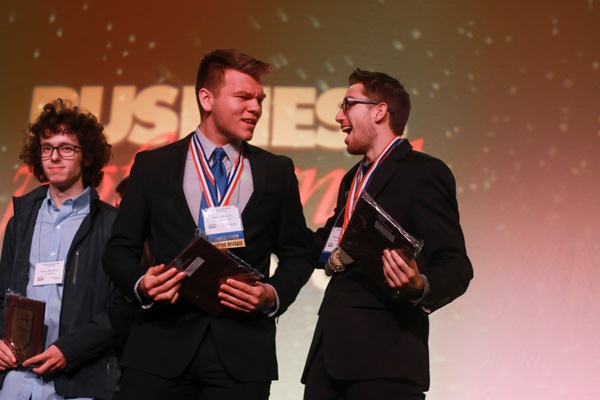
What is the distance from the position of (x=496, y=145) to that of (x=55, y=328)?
8.98 ft

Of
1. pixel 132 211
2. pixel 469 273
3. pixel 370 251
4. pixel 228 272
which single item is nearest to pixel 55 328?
pixel 132 211

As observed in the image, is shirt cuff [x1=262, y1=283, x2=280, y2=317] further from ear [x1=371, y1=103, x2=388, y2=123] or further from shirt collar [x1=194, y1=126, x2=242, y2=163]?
ear [x1=371, y1=103, x2=388, y2=123]

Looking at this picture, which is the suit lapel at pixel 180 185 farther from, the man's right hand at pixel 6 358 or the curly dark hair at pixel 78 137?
the man's right hand at pixel 6 358

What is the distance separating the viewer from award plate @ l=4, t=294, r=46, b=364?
250cm

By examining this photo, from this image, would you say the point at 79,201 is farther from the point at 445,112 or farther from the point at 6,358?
the point at 445,112

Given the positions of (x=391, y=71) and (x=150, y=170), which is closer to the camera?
(x=150, y=170)

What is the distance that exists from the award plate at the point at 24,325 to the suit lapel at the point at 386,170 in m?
1.13

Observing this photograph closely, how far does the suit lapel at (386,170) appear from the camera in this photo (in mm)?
2488

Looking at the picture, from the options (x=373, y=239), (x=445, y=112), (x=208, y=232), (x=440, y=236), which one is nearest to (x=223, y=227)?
(x=208, y=232)

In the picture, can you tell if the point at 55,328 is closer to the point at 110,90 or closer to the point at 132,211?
the point at 132,211

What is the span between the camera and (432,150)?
14.4 ft

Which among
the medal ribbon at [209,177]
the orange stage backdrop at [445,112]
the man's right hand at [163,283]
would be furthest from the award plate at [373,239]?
the orange stage backdrop at [445,112]

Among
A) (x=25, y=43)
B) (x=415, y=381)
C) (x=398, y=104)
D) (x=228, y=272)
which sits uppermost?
(x=25, y=43)

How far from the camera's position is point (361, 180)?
103 inches
